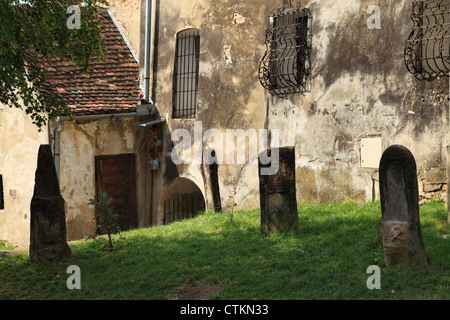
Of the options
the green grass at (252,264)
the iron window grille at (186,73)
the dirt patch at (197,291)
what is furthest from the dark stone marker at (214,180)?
the dirt patch at (197,291)

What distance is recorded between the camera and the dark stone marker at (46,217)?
9.55 meters

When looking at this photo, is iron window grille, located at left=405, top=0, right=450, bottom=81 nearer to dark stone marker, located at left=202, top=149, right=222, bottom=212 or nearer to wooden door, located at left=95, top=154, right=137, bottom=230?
dark stone marker, located at left=202, top=149, right=222, bottom=212

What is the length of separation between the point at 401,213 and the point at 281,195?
247cm

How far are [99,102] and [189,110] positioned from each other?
2275 mm

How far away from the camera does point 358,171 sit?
11.6 meters

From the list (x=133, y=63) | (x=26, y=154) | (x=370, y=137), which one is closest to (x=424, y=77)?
(x=370, y=137)

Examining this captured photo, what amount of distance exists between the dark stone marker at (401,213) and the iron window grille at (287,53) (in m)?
5.06

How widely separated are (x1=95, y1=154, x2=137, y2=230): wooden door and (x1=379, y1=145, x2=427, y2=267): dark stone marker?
9.09 metres

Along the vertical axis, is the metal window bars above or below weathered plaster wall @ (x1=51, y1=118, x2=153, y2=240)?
below

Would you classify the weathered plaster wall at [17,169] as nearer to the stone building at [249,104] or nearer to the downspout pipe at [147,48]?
the stone building at [249,104]

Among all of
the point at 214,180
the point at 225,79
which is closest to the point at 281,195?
the point at 214,180

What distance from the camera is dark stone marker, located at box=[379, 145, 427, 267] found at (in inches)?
296

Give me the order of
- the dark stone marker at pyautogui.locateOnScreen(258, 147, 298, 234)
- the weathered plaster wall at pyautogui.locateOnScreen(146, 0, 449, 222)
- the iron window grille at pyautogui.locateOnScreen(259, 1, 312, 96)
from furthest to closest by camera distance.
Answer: the iron window grille at pyautogui.locateOnScreen(259, 1, 312, 96), the weathered plaster wall at pyautogui.locateOnScreen(146, 0, 449, 222), the dark stone marker at pyautogui.locateOnScreen(258, 147, 298, 234)

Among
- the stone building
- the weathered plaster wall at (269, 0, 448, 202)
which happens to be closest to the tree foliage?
the stone building
